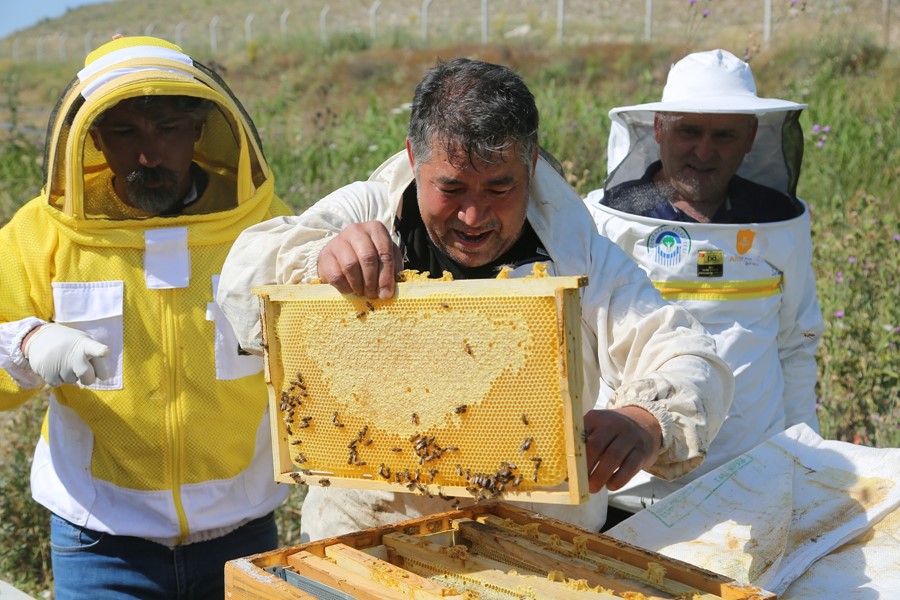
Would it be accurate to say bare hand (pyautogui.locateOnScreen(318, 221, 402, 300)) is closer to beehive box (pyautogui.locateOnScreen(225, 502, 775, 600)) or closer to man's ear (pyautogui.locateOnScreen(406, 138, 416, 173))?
man's ear (pyautogui.locateOnScreen(406, 138, 416, 173))

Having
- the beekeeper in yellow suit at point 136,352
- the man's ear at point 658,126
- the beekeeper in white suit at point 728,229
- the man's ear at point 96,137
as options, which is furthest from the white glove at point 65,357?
the man's ear at point 658,126

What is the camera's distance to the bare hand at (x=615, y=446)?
1.88 metres

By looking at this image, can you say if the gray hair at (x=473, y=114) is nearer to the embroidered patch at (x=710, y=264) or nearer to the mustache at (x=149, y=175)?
the mustache at (x=149, y=175)

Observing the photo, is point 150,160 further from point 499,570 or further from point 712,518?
point 712,518

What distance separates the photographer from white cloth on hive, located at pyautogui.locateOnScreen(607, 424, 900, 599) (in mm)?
2297

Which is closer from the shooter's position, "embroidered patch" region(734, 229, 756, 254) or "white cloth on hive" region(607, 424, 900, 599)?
"white cloth on hive" region(607, 424, 900, 599)

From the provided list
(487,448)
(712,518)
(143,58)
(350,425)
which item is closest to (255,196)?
(143,58)

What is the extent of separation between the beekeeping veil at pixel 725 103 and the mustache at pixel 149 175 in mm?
1792

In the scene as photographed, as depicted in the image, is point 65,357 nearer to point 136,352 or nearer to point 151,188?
point 136,352

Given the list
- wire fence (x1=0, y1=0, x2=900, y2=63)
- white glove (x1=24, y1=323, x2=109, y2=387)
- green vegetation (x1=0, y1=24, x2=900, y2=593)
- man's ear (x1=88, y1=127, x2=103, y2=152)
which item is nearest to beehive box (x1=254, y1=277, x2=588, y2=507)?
white glove (x1=24, y1=323, x2=109, y2=387)

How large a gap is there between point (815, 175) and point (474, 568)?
251 inches

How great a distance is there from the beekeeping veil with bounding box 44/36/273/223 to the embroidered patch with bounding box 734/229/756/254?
1654mm

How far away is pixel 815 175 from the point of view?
24.5 ft

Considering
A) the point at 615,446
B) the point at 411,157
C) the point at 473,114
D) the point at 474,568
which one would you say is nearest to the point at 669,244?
the point at 411,157
